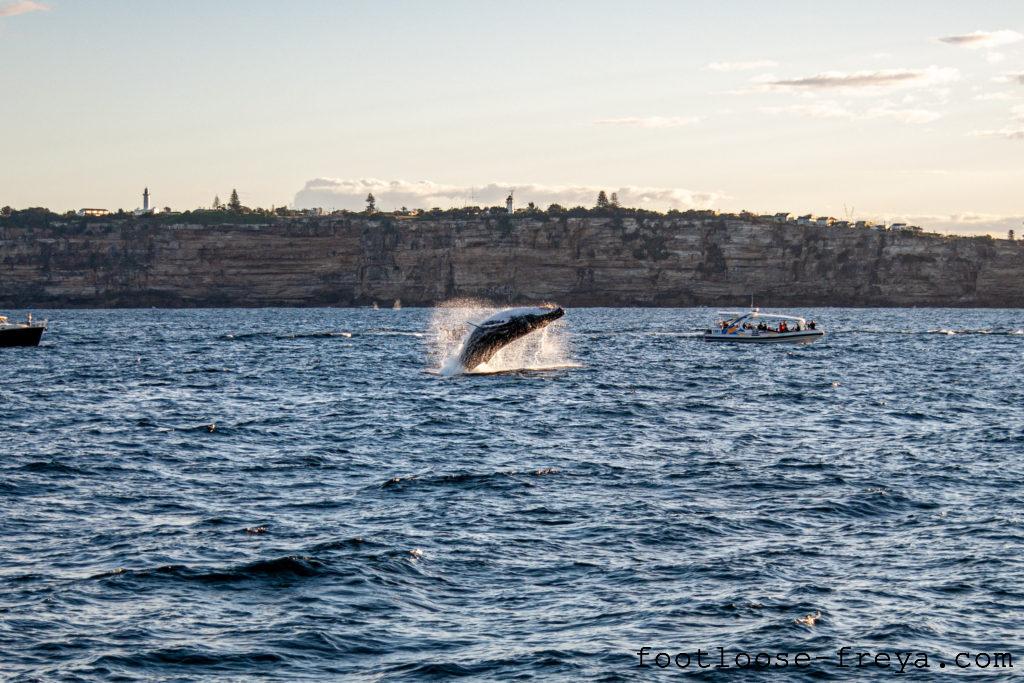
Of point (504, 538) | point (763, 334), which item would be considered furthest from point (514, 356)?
point (504, 538)

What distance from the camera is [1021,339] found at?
418ft

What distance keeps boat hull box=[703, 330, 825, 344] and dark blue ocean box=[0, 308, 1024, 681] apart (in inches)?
1953

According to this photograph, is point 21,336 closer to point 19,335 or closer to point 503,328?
point 19,335

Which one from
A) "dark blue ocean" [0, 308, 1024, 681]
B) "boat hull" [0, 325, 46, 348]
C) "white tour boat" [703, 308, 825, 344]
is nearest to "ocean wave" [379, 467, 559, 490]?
"dark blue ocean" [0, 308, 1024, 681]

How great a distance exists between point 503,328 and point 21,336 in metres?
54.6

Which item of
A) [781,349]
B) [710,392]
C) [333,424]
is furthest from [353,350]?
[333,424]

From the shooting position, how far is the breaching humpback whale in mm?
54594

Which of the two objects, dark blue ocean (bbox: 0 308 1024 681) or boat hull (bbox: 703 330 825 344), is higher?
boat hull (bbox: 703 330 825 344)

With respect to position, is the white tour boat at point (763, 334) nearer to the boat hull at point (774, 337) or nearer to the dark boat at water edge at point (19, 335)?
the boat hull at point (774, 337)

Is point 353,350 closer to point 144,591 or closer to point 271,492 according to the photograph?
point 271,492

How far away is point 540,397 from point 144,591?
35.1 meters

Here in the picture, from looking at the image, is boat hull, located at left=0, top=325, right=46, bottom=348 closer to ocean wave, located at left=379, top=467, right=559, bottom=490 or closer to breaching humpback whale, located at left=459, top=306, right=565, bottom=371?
breaching humpback whale, located at left=459, top=306, right=565, bottom=371

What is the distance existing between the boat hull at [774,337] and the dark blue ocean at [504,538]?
49.6 metres

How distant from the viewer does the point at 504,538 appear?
24297 mm
